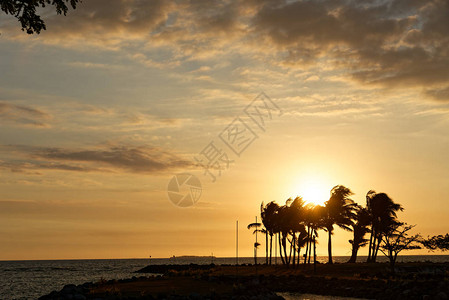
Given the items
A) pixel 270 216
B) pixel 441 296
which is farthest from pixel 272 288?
pixel 270 216

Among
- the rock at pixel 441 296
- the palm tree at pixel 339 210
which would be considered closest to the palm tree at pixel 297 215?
the palm tree at pixel 339 210

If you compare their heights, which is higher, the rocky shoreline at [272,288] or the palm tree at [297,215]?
the palm tree at [297,215]

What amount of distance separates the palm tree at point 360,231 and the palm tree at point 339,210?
24.7 feet

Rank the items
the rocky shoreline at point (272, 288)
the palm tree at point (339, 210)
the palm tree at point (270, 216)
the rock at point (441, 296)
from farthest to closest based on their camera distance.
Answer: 1. the palm tree at point (270, 216)
2. the palm tree at point (339, 210)
3. the rocky shoreline at point (272, 288)
4. the rock at point (441, 296)

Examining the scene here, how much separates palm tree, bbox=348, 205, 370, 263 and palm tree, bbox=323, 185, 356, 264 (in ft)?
24.7

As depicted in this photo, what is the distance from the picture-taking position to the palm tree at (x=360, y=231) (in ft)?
302

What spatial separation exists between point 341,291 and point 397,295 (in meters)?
7.61

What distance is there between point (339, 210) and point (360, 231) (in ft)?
57.4

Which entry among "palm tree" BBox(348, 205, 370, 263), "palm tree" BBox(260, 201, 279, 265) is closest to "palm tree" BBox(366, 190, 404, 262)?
"palm tree" BBox(348, 205, 370, 263)

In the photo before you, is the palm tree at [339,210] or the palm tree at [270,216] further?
the palm tree at [270,216]

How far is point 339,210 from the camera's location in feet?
266

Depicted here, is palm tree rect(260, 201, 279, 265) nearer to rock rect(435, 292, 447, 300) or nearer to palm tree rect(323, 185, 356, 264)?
palm tree rect(323, 185, 356, 264)

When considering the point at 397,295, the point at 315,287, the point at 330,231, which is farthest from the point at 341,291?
the point at 330,231

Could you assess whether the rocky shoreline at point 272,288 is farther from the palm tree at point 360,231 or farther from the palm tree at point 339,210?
the palm tree at point 360,231
